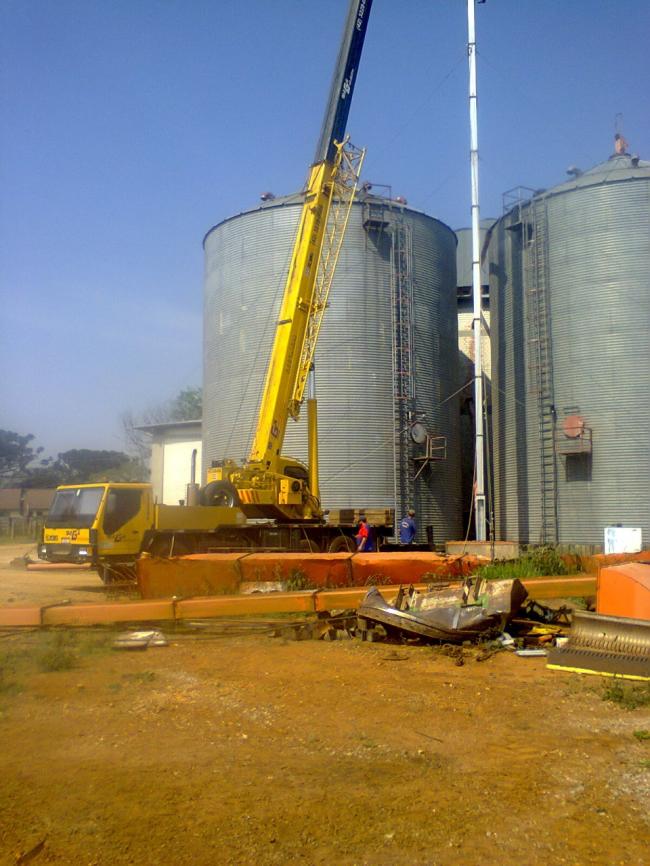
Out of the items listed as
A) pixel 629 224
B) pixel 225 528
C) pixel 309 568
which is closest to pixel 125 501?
pixel 225 528

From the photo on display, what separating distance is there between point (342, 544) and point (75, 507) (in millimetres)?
6284

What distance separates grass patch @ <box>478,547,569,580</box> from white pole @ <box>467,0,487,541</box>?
7.08m

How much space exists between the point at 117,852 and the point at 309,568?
8921mm

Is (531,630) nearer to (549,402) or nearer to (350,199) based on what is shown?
(350,199)

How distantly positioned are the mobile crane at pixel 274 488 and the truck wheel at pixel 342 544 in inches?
1.2

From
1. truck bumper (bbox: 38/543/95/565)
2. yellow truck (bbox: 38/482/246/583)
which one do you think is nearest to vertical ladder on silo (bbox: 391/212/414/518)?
yellow truck (bbox: 38/482/246/583)

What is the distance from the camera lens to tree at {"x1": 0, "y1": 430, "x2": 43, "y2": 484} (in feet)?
193

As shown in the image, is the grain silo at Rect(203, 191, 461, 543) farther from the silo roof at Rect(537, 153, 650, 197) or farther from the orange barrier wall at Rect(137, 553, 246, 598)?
the orange barrier wall at Rect(137, 553, 246, 598)

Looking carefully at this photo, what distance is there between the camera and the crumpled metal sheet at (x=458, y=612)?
351 inches

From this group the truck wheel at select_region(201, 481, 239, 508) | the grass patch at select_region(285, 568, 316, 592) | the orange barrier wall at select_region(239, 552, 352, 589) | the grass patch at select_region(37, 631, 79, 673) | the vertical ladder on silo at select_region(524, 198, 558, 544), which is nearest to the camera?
the grass patch at select_region(37, 631, 79, 673)

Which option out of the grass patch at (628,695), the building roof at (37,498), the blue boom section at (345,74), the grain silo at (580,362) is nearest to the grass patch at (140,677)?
the grass patch at (628,695)

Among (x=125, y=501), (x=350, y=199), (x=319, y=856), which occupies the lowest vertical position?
(x=319, y=856)

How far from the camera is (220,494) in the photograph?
58.2 ft

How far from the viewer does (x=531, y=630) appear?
31.2 ft
